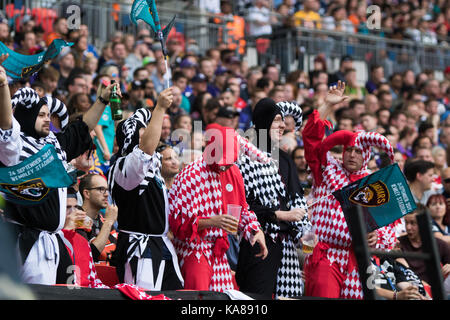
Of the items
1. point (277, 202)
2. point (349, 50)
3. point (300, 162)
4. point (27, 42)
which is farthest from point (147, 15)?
point (349, 50)

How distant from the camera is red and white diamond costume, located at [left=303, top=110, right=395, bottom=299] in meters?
6.52

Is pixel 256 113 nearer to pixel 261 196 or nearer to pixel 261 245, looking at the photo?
pixel 261 196

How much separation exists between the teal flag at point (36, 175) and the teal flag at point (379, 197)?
2326mm

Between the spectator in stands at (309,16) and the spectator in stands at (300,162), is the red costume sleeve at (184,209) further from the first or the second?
the spectator in stands at (309,16)

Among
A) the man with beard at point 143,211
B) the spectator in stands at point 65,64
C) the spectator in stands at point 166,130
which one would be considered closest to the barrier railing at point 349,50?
the spectator in stands at point 65,64

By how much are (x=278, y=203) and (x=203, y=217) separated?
82cm

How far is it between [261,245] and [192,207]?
1.91ft

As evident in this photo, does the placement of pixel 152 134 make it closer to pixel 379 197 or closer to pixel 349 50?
pixel 379 197

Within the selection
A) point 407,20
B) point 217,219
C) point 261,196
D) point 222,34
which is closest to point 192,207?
point 217,219

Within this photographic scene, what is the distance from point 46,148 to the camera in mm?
5074

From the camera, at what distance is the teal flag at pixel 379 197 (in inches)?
256

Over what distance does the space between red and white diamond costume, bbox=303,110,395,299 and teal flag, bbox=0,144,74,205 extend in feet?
7.57

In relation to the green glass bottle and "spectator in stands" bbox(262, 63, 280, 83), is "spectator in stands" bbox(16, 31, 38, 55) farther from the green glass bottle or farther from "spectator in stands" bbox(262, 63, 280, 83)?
the green glass bottle

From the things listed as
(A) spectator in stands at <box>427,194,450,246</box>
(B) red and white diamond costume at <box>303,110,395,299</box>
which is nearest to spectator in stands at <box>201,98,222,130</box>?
(A) spectator in stands at <box>427,194,450,246</box>
